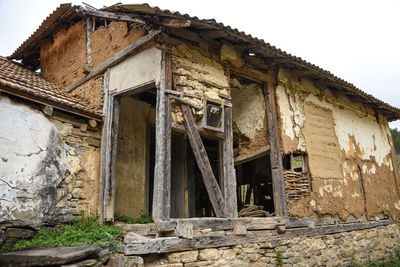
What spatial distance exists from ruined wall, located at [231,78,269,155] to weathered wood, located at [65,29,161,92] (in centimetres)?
214

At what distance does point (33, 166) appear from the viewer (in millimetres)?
5020

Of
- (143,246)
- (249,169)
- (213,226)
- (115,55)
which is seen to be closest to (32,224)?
(143,246)

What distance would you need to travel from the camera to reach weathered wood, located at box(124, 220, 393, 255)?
4.25m

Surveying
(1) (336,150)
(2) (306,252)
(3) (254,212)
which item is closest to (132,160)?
(3) (254,212)

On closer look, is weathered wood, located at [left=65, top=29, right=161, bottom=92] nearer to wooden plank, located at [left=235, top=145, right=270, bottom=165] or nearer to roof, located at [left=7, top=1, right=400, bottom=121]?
roof, located at [left=7, top=1, right=400, bottom=121]

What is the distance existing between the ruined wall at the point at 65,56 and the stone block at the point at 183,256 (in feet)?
16.3

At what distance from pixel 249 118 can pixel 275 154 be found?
3.66ft

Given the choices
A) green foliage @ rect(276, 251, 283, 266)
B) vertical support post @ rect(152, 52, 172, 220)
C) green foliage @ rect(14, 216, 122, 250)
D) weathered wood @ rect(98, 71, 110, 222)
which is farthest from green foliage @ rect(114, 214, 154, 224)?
green foliage @ rect(276, 251, 283, 266)

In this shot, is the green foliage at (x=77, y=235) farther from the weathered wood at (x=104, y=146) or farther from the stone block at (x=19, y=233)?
the weathered wood at (x=104, y=146)

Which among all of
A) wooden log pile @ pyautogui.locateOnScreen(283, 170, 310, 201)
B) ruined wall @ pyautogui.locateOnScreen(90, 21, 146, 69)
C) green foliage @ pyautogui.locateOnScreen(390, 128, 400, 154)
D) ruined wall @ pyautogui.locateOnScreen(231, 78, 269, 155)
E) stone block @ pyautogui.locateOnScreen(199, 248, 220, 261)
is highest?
green foliage @ pyautogui.locateOnScreen(390, 128, 400, 154)

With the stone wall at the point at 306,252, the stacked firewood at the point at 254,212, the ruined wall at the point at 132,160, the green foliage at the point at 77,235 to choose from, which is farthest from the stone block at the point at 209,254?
the ruined wall at the point at 132,160

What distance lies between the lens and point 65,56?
8.19 meters

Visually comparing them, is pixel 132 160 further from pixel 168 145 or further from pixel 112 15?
pixel 112 15

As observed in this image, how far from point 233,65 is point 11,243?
195 inches
